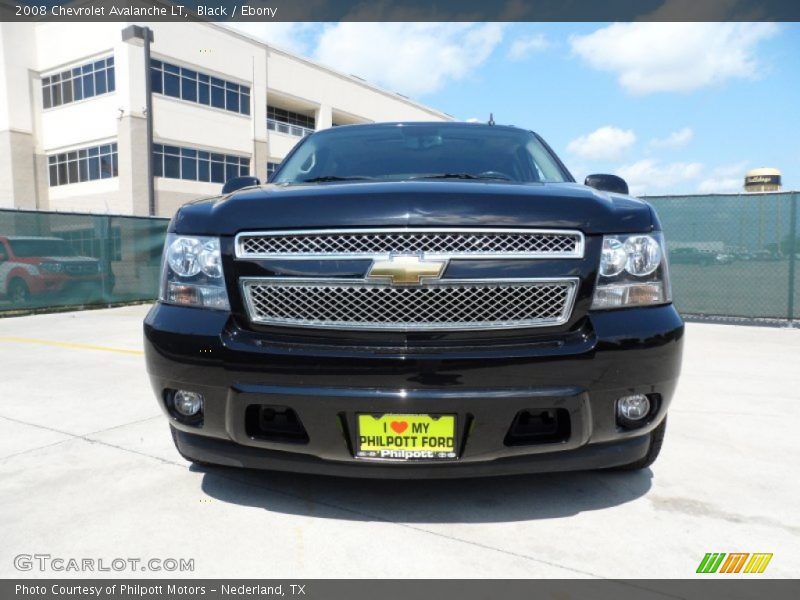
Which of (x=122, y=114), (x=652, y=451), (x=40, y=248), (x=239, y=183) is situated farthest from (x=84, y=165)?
(x=652, y=451)

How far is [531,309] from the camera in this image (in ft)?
7.10

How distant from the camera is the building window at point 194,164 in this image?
2797cm

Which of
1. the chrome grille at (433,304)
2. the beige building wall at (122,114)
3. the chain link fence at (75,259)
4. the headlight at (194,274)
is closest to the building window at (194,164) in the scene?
the beige building wall at (122,114)

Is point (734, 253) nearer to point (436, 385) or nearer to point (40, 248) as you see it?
point (436, 385)

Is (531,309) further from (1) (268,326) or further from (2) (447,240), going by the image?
(1) (268,326)

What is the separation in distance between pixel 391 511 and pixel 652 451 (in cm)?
123

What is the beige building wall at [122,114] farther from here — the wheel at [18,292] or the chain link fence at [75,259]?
the wheel at [18,292]

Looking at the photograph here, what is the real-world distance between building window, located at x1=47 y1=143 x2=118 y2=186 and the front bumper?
2916 centimetres

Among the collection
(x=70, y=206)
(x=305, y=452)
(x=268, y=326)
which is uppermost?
(x=70, y=206)

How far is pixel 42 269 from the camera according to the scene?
33.1ft

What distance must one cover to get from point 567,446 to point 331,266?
1092 millimetres
